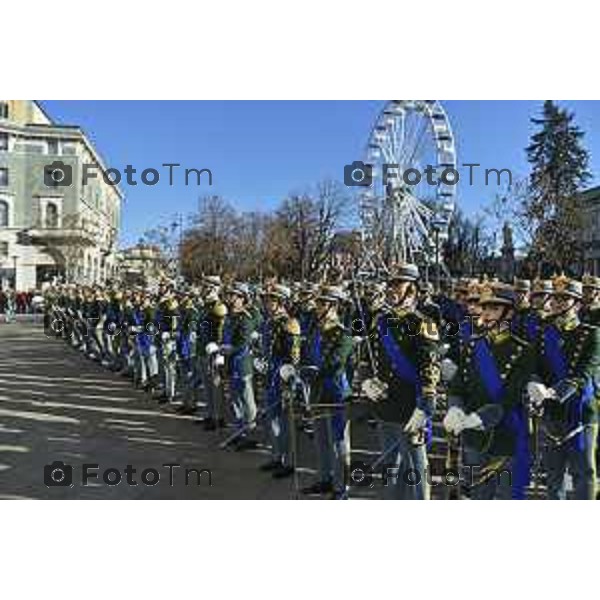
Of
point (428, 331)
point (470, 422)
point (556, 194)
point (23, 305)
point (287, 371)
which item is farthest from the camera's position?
point (23, 305)

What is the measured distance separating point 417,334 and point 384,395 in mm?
429

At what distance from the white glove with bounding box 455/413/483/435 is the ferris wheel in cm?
214

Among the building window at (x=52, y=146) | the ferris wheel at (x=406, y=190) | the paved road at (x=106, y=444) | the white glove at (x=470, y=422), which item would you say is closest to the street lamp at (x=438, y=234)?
the ferris wheel at (x=406, y=190)

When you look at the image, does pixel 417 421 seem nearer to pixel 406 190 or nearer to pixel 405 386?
pixel 405 386

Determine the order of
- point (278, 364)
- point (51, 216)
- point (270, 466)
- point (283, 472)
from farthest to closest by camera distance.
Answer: point (51, 216), point (278, 364), point (270, 466), point (283, 472)

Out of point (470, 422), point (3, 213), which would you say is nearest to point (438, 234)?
point (470, 422)

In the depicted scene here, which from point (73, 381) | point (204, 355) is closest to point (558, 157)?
point (204, 355)

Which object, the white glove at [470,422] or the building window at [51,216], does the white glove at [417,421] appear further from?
the building window at [51,216]

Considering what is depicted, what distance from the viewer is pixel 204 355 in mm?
8766

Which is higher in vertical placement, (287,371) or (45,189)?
(45,189)

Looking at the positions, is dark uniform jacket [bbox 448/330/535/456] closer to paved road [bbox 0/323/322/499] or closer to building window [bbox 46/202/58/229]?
paved road [bbox 0/323/322/499]

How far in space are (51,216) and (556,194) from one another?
15.1 ft

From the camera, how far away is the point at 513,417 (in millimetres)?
4832

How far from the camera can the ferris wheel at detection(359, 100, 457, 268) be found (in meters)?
6.21
